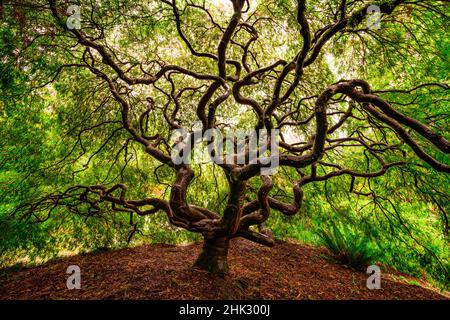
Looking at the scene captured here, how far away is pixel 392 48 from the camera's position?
10.5 feet

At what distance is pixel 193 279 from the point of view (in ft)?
9.80

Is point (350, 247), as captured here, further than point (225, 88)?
Yes

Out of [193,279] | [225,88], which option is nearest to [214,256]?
[193,279]

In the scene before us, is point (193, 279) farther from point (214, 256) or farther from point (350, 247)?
point (350, 247)

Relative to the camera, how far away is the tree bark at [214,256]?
321cm

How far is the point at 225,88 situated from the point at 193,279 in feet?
7.60

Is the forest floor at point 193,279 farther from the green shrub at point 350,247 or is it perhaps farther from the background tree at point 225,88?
the background tree at point 225,88

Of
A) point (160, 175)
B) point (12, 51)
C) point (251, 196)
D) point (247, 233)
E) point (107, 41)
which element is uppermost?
point (107, 41)

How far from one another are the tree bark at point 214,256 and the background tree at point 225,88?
13mm

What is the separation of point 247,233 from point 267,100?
94.6 inches

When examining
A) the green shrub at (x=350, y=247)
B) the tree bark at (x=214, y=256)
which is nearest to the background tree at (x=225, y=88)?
the tree bark at (x=214, y=256)

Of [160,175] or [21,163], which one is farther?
[160,175]
